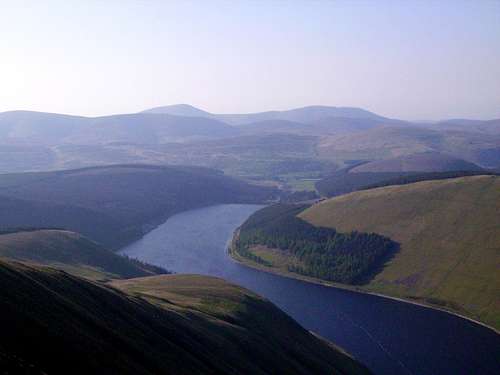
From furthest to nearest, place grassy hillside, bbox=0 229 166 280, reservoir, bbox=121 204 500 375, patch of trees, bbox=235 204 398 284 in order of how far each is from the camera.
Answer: patch of trees, bbox=235 204 398 284
grassy hillside, bbox=0 229 166 280
reservoir, bbox=121 204 500 375

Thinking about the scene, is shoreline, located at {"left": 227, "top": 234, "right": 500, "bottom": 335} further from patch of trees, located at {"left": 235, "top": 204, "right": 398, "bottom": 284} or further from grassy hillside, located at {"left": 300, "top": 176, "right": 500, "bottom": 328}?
patch of trees, located at {"left": 235, "top": 204, "right": 398, "bottom": 284}

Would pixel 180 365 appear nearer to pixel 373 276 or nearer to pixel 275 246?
pixel 373 276

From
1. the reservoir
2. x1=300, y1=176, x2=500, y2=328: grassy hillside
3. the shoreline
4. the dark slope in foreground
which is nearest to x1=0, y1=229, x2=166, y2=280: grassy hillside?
the reservoir

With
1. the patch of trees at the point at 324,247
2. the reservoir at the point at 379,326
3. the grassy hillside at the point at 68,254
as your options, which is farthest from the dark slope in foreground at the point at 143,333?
the patch of trees at the point at 324,247

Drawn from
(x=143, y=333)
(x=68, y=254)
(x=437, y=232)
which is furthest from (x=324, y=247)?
(x=143, y=333)

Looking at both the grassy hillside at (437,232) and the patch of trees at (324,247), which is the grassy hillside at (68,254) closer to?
the patch of trees at (324,247)

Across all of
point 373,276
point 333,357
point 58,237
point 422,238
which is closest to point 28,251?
point 58,237
